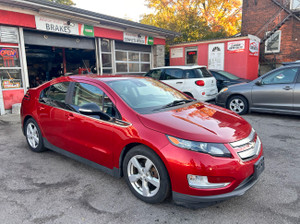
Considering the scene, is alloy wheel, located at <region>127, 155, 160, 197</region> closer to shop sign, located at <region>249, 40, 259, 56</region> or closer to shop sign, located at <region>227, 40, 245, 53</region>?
shop sign, located at <region>227, 40, 245, 53</region>

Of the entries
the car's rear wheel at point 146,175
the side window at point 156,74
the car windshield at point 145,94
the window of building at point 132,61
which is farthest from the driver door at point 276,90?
the window of building at point 132,61

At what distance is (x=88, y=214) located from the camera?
254 centimetres

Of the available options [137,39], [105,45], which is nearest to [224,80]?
[137,39]

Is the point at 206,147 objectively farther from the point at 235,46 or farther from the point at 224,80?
the point at 235,46

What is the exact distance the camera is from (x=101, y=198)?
2859mm

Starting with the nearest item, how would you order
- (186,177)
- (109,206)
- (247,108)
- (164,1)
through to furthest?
(186,177), (109,206), (247,108), (164,1)

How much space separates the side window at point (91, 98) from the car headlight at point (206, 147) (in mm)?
951

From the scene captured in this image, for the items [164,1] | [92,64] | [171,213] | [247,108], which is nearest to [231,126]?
[171,213]

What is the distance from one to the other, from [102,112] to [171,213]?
4.91 feet

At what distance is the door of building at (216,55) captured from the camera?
13.6m

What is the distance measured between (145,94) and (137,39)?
9917 millimetres

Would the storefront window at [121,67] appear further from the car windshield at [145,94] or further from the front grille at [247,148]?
the front grille at [247,148]

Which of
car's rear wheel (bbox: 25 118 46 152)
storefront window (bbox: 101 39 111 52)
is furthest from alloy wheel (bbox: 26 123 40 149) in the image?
storefront window (bbox: 101 39 111 52)

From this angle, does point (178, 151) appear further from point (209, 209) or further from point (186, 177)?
point (209, 209)
